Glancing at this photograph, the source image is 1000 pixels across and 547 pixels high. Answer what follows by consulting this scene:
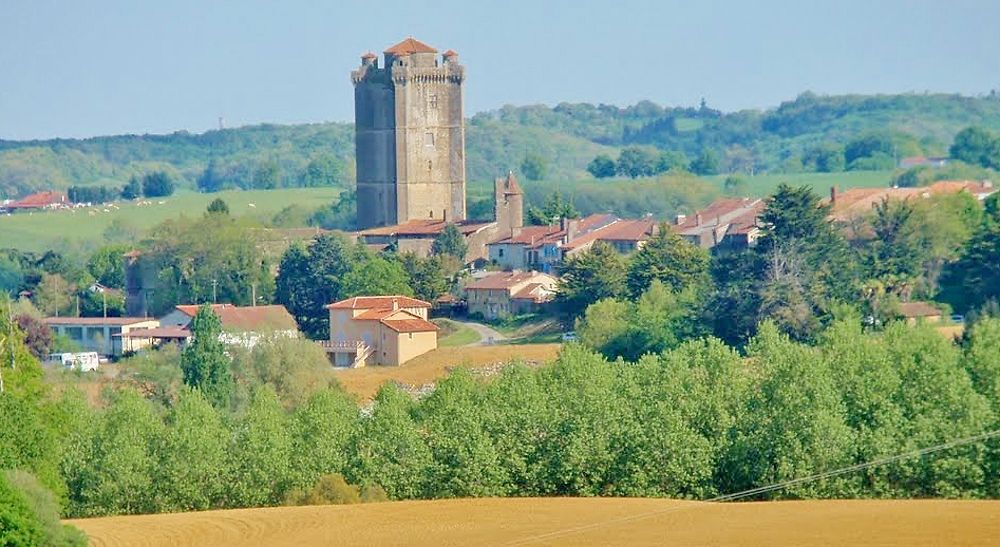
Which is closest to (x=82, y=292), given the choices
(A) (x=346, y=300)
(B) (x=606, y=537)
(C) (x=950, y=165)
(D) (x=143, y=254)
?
(D) (x=143, y=254)

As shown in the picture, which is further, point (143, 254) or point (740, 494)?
point (143, 254)

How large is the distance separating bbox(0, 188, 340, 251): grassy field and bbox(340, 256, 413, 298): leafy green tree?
35.5 m

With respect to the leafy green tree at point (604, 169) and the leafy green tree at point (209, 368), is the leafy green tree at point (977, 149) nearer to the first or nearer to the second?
the leafy green tree at point (604, 169)

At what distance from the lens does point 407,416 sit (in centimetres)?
4172

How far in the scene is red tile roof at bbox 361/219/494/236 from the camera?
80.1 metres

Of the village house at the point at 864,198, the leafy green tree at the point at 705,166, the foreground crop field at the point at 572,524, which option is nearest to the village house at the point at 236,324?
the village house at the point at 864,198

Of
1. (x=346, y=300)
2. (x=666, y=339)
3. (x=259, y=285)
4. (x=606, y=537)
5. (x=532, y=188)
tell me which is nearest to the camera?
(x=606, y=537)

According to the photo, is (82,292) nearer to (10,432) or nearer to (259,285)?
(259,285)

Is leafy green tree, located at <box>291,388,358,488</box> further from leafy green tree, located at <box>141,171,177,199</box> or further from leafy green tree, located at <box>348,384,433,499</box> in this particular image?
leafy green tree, located at <box>141,171,177,199</box>

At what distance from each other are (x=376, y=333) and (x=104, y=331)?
976 centimetres

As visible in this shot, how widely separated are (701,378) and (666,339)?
18824mm

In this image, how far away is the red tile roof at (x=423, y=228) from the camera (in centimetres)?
8006

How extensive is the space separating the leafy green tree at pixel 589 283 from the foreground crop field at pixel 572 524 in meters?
30.7

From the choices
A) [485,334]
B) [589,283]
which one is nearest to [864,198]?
[589,283]
